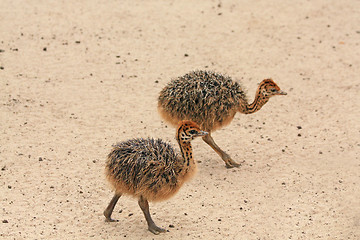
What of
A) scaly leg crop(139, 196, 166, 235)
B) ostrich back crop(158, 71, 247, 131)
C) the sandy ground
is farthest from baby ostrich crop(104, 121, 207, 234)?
ostrich back crop(158, 71, 247, 131)

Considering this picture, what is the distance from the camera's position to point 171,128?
1049 cm

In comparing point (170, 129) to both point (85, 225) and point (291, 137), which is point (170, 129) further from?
point (85, 225)

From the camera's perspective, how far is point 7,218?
305 inches

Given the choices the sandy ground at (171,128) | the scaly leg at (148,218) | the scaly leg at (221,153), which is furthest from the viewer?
the scaly leg at (221,153)

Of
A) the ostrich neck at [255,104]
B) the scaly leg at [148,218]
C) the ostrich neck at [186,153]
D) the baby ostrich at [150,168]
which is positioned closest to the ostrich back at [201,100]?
the ostrich neck at [255,104]

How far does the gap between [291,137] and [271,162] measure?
0.97 metres

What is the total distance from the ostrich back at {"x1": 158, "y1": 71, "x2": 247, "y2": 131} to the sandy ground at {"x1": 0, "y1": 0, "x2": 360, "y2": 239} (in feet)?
3.13

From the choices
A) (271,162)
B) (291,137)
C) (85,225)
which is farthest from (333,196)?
(85,225)

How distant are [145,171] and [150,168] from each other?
7 cm

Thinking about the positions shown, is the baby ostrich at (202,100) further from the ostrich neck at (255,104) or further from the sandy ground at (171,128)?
the sandy ground at (171,128)

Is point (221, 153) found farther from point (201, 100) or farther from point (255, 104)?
point (201, 100)

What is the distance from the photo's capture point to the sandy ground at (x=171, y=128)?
8055 millimetres

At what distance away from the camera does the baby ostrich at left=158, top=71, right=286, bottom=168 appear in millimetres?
8898

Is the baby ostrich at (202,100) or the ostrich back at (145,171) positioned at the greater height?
the baby ostrich at (202,100)
